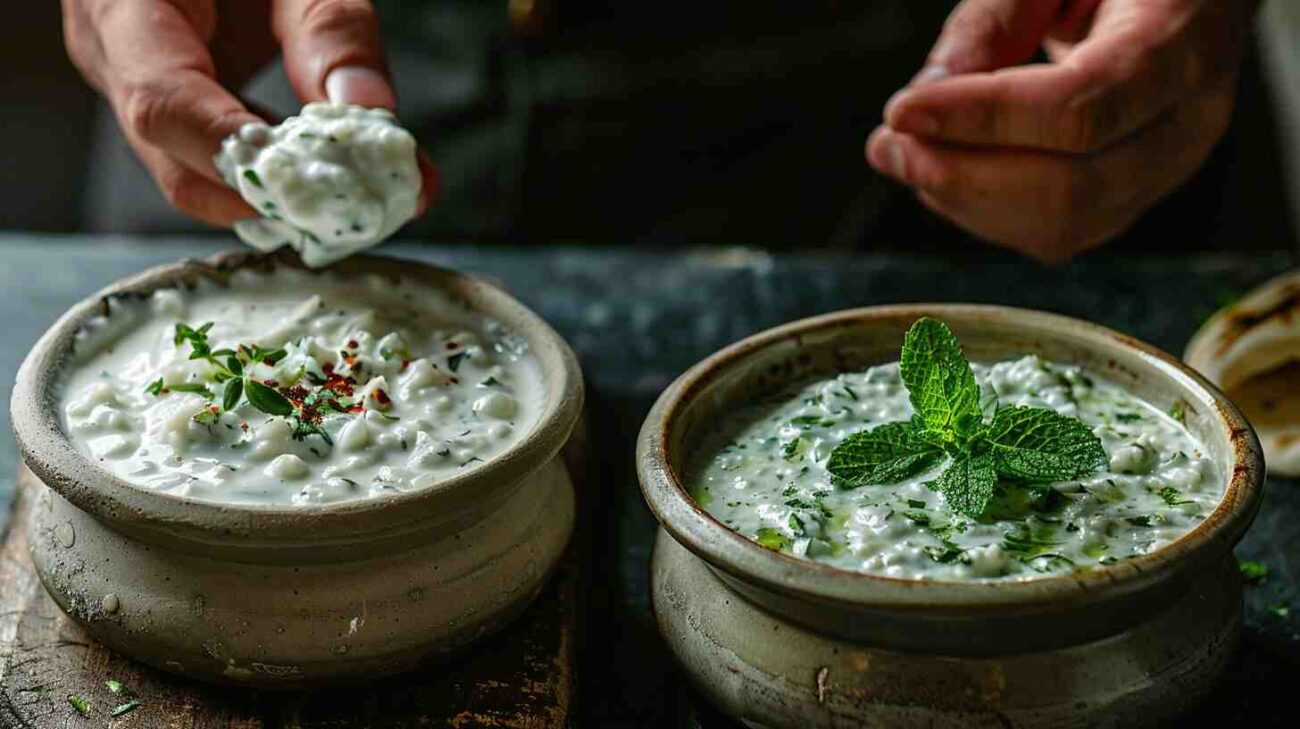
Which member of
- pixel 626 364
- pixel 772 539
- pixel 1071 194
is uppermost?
pixel 1071 194

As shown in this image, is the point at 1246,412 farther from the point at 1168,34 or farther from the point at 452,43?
the point at 452,43

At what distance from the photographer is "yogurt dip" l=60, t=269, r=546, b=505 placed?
1.88 m

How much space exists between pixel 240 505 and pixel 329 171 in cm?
59

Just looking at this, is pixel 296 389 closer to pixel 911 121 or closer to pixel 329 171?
pixel 329 171

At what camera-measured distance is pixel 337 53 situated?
2355mm

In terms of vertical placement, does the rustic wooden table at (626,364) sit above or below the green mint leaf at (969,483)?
below

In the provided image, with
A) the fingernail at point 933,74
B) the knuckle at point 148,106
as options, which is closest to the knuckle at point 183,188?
the knuckle at point 148,106

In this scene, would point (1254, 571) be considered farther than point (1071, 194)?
No

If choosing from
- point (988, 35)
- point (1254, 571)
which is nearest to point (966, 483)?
point (1254, 571)

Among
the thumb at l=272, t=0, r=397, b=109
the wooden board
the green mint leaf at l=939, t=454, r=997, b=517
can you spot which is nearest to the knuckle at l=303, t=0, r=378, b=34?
the thumb at l=272, t=0, r=397, b=109

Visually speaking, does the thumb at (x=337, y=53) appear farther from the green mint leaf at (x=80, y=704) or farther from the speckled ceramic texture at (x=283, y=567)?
the green mint leaf at (x=80, y=704)

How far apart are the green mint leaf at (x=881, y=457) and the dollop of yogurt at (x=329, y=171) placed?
30.1 inches

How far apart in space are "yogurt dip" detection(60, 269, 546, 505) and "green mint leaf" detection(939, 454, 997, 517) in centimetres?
57

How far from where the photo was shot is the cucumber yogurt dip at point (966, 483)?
1730mm
